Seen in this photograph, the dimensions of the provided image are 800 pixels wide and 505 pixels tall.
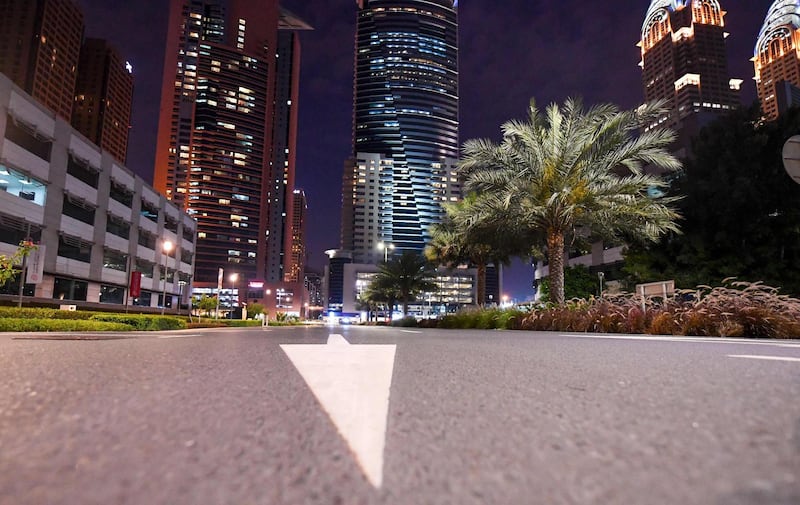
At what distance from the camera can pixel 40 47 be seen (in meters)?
119

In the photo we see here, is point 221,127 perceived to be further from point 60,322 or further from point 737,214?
point 737,214

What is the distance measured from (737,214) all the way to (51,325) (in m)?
29.1

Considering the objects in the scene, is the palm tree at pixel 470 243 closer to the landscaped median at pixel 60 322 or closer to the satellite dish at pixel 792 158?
the satellite dish at pixel 792 158

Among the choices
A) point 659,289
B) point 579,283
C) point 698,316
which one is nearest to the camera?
point 698,316

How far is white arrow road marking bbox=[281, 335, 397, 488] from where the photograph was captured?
99 cm

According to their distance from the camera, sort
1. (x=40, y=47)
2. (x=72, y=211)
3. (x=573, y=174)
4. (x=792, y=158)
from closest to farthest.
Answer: (x=792, y=158) < (x=573, y=174) < (x=72, y=211) < (x=40, y=47)

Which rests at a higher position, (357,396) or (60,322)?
(357,396)

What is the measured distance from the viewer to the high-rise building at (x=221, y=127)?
162 m

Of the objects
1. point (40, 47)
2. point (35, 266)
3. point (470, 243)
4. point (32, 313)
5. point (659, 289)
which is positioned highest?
point (40, 47)

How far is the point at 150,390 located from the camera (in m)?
1.80

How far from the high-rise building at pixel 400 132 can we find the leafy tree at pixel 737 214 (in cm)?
15075

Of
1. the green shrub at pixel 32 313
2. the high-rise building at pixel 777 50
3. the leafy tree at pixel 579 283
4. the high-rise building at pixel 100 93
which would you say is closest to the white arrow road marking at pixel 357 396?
the green shrub at pixel 32 313

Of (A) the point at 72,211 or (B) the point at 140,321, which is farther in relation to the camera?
(A) the point at 72,211

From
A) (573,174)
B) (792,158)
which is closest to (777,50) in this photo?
(573,174)
